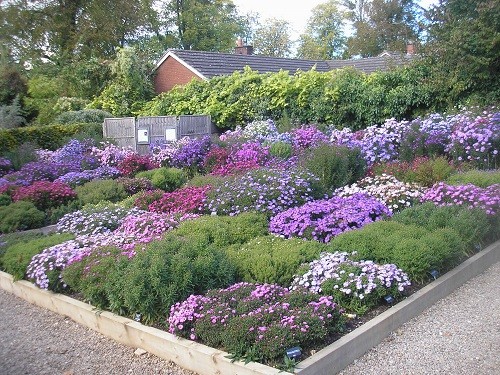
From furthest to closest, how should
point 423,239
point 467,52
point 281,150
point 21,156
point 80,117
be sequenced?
1. point 80,117
2. point 21,156
3. point 467,52
4. point 281,150
5. point 423,239

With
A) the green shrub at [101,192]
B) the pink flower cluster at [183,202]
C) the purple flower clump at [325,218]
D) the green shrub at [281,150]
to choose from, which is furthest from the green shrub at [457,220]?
the green shrub at [101,192]

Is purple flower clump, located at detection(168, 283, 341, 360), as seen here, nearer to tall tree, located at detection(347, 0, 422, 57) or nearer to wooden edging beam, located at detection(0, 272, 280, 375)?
wooden edging beam, located at detection(0, 272, 280, 375)

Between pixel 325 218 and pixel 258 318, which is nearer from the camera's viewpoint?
pixel 258 318

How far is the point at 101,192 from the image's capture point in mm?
10664

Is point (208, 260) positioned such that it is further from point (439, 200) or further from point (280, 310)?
point (439, 200)

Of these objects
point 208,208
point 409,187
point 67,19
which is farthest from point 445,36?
point 67,19

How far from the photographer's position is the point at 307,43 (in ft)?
204

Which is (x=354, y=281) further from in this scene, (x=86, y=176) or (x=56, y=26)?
(x=56, y=26)

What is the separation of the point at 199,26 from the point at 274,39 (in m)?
19.7

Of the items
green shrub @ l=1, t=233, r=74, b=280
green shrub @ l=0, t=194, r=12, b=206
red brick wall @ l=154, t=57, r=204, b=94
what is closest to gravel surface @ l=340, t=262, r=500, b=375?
green shrub @ l=1, t=233, r=74, b=280

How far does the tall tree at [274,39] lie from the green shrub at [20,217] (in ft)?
184

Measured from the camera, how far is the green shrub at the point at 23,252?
6.82m

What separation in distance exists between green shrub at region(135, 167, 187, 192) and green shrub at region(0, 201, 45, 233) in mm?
2714

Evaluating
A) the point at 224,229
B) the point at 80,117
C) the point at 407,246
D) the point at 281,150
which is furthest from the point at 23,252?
the point at 80,117
